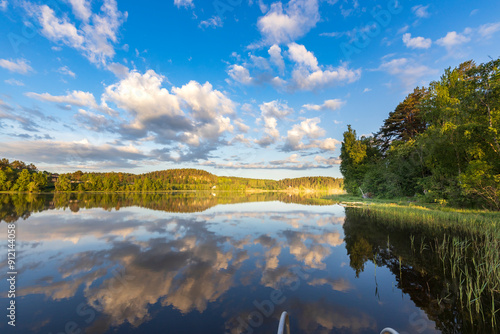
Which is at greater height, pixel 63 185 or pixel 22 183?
pixel 22 183

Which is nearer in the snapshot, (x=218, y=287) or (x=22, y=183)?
(x=218, y=287)

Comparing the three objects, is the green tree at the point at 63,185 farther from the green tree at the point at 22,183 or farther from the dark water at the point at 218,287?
the dark water at the point at 218,287

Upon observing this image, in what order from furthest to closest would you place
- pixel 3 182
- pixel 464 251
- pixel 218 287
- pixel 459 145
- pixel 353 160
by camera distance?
pixel 3 182, pixel 353 160, pixel 459 145, pixel 464 251, pixel 218 287

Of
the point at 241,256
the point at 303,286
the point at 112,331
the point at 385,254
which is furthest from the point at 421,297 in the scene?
the point at 112,331

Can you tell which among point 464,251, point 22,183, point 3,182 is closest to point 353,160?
point 464,251

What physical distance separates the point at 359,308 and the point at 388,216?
2102 centimetres

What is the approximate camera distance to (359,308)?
22.7ft

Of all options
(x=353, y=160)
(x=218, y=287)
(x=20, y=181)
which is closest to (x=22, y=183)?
(x=20, y=181)

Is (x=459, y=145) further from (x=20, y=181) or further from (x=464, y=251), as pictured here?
(x=20, y=181)

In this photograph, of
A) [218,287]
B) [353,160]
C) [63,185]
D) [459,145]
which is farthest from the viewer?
[63,185]

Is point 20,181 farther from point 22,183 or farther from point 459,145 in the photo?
point 459,145

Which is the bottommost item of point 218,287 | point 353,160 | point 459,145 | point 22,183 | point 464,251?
point 218,287

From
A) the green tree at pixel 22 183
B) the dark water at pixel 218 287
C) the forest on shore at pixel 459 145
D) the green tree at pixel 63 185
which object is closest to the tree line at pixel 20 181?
the green tree at pixel 22 183

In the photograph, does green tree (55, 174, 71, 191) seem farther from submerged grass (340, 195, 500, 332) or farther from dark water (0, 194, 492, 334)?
submerged grass (340, 195, 500, 332)
